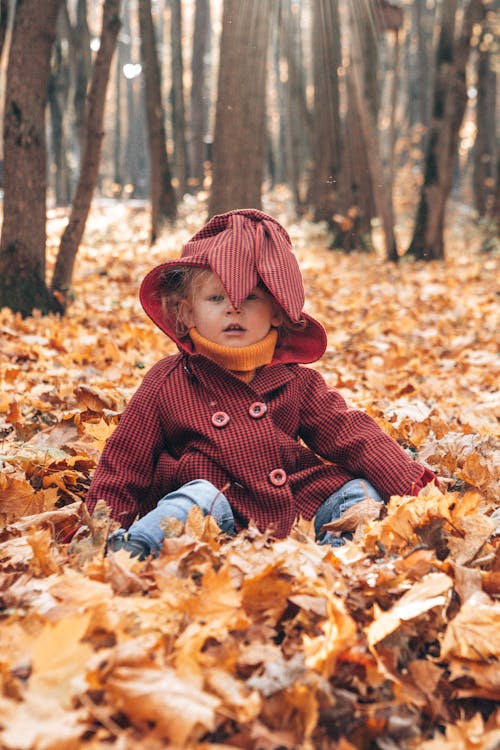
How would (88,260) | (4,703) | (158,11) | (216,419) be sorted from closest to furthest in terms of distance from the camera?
(4,703), (216,419), (88,260), (158,11)

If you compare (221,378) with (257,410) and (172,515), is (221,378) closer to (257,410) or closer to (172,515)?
(257,410)

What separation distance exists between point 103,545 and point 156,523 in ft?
0.49

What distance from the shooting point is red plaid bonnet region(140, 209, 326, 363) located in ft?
7.47

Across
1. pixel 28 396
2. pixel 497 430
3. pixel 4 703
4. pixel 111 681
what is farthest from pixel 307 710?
pixel 28 396

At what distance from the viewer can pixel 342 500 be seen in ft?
7.79

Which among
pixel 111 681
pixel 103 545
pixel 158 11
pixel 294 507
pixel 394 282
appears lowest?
pixel 394 282

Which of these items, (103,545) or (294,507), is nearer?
(103,545)

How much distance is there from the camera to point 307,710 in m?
1.29

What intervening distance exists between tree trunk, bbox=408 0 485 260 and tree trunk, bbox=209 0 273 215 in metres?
4.84

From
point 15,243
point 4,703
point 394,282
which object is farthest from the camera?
point 394,282

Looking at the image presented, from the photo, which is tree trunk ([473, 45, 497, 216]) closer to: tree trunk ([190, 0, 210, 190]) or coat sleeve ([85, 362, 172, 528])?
tree trunk ([190, 0, 210, 190])

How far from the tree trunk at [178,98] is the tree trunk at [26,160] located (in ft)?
41.2

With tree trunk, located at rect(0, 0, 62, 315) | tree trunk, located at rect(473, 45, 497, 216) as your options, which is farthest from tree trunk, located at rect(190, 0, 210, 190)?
tree trunk, located at rect(0, 0, 62, 315)

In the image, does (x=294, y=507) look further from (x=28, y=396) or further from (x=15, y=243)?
(x=15, y=243)
